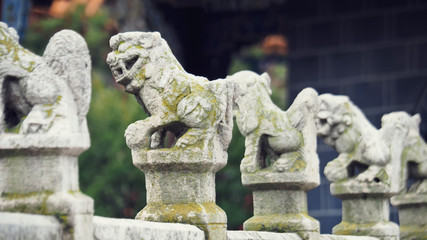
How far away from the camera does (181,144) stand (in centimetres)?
682

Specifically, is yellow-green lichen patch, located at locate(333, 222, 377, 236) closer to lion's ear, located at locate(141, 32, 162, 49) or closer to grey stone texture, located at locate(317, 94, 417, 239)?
grey stone texture, located at locate(317, 94, 417, 239)

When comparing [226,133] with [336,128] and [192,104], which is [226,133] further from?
[336,128]

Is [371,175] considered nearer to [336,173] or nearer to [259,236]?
[336,173]

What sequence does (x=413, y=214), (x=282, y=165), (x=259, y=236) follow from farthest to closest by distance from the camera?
(x=413, y=214) → (x=282, y=165) → (x=259, y=236)

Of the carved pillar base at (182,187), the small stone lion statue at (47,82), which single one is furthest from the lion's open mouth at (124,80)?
the small stone lion statue at (47,82)

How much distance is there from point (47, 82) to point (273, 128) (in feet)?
9.46

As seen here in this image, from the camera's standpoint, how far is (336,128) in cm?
984

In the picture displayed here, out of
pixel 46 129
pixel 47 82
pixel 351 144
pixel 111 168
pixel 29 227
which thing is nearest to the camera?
pixel 29 227

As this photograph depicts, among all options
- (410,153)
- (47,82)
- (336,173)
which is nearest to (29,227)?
(47,82)

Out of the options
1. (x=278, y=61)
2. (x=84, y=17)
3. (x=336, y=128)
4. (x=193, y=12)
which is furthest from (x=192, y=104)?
(x=278, y=61)

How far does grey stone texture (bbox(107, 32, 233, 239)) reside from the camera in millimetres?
6824

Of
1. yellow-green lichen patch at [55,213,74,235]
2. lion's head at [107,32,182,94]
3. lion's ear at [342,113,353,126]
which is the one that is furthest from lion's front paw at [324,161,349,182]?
yellow-green lichen patch at [55,213,74,235]

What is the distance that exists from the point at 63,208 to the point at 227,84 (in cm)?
196

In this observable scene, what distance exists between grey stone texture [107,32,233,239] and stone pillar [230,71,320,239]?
1.26 meters
